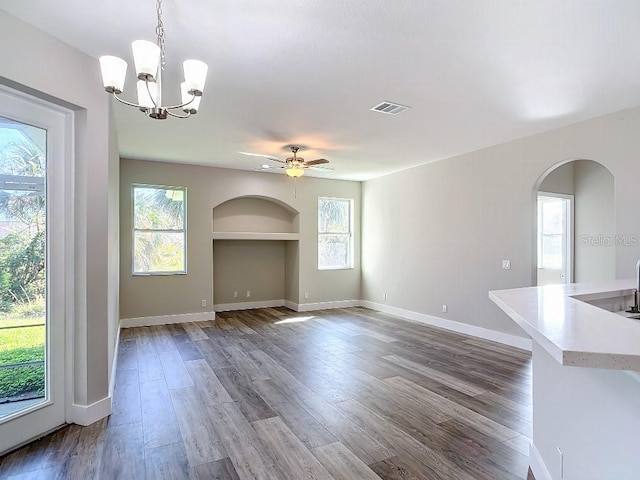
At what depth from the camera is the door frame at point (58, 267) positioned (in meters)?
2.71

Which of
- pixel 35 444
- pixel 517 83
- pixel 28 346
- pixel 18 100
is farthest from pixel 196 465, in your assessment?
pixel 517 83

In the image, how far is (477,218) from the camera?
5.60 metres

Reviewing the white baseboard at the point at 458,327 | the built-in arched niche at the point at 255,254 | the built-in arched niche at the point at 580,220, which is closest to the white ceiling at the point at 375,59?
the built-in arched niche at the point at 580,220

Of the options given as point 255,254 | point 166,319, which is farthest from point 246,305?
point 166,319

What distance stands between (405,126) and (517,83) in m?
1.39

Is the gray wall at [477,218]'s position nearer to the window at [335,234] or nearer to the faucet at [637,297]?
the window at [335,234]

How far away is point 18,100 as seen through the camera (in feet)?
8.14

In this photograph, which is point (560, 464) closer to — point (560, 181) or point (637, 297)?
point (637, 297)

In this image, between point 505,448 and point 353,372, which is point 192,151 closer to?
point 353,372

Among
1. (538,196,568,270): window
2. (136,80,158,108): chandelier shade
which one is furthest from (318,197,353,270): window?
(136,80,158,108): chandelier shade

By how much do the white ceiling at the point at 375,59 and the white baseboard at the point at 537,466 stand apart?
2.62m

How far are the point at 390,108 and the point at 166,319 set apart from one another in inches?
204

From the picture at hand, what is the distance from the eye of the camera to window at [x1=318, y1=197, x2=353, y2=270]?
815cm

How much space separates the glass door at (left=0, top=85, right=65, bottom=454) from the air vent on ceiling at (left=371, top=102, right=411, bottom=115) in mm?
2780
